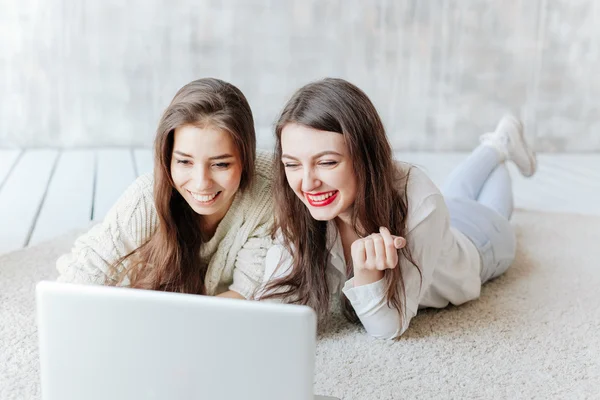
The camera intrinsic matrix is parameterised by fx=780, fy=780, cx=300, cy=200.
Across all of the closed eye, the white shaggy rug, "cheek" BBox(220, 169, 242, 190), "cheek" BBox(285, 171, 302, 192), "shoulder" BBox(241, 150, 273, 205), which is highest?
the closed eye

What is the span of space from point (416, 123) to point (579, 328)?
81.0 inches

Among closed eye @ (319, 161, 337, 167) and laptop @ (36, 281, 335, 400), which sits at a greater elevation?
closed eye @ (319, 161, 337, 167)

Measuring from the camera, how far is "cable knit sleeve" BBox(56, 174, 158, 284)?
5.27 feet

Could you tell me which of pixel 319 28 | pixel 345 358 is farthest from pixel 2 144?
pixel 345 358

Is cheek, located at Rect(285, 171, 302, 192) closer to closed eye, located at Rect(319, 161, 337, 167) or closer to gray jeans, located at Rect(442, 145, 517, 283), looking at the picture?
closed eye, located at Rect(319, 161, 337, 167)

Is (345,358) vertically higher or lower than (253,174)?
lower

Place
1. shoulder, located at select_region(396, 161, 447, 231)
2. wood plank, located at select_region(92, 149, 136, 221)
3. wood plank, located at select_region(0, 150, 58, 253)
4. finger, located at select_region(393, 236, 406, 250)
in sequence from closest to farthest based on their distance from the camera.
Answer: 1. finger, located at select_region(393, 236, 406, 250)
2. shoulder, located at select_region(396, 161, 447, 231)
3. wood plank, located at select_region(0, 150, 58, 253)
4. wood plank, located at select_region(92, 149, 136, 221)

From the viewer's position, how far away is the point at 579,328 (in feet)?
5.60

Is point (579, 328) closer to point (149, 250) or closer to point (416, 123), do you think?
point (149, 250)

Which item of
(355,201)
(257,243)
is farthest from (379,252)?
(257,243)

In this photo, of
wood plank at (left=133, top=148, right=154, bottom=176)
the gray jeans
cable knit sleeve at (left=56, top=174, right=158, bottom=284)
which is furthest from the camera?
wood plank at (left=133, top=148, right=154, bottom=176)

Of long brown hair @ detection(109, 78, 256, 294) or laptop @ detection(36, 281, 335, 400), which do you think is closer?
laptop @ detection(36, 281, 335, 400)

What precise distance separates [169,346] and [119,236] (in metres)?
0.76

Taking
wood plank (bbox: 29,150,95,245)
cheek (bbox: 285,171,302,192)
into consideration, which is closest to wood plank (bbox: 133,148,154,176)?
wood plank (bbox: 29,150,95,245)
